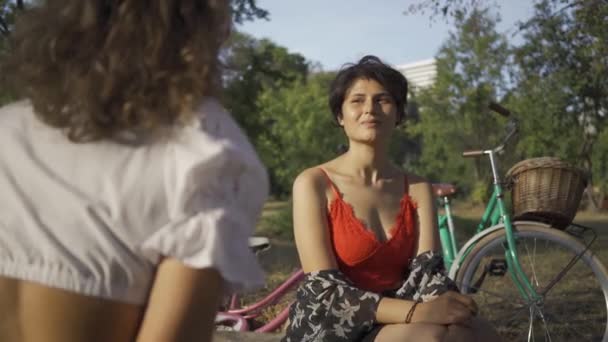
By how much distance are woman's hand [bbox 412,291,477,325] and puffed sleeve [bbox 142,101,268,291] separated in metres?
1.45

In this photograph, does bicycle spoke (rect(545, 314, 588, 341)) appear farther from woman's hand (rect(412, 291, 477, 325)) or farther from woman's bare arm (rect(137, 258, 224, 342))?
woman's bare arm (rect(137, 258, 224, 342))

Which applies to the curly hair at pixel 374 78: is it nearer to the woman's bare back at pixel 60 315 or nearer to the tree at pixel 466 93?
the woman's bare back at pixel 60 315

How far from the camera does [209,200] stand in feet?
3.24

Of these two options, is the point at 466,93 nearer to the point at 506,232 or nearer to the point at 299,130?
the point at 299,130

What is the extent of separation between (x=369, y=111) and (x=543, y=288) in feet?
8.51

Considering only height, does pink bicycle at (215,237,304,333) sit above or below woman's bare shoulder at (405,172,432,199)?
below

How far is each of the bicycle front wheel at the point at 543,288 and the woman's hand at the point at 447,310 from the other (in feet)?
6.54

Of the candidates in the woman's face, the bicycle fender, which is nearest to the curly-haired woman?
the woman's face

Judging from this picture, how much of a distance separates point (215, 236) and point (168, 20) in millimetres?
300

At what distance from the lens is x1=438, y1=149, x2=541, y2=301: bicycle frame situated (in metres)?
4.39

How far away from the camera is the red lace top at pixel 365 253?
8.58 ft

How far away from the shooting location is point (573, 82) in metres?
14.1

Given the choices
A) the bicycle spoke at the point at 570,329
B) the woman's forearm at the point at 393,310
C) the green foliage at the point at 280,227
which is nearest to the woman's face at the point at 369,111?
the woman's forearm at the point at 393,310

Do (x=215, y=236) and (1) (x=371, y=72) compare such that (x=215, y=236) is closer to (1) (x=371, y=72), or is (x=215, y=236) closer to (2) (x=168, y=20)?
(2) (x=168, y=20)
